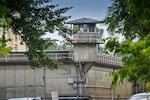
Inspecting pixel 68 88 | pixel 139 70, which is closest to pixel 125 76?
pixel 139 70

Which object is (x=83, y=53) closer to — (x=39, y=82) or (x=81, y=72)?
(x=81, y=72)

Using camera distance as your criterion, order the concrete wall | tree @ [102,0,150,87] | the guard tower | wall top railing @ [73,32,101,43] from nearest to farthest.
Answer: tree @ [102,0,150,87] → wall top railing @ [73,32,101,43] → the guard tower → the concrete wall

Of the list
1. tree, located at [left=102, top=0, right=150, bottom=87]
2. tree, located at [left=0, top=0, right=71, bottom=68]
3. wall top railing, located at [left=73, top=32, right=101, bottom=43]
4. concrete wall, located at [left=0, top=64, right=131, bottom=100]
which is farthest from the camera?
concrete wall, located at [left=0, top=64, right=131, bottom=100]

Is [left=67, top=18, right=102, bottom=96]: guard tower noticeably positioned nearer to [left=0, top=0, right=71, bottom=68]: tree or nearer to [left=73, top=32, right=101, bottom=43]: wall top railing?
[left=73, top=32, right=101, bottom=43]: wall top railing

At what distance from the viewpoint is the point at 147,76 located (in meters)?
6.49

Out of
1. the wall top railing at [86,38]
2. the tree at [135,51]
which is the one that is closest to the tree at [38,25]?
the wall top railing at [86,38]

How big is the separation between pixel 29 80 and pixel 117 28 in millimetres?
44514

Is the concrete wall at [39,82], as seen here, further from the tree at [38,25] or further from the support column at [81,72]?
the tree at [38,25]

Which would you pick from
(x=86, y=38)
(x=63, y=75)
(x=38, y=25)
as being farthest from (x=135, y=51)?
(x=63, y=75)

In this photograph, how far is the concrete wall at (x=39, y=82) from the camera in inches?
2178

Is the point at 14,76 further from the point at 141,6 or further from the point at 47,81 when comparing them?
the point at 141,6

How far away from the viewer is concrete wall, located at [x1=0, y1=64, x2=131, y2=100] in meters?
55.3

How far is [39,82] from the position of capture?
56.4m

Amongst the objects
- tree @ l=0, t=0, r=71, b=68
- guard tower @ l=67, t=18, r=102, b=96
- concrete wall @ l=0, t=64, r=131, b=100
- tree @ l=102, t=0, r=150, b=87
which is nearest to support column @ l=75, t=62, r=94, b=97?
guard tower @ l=67, t=18, r=102, b=96
